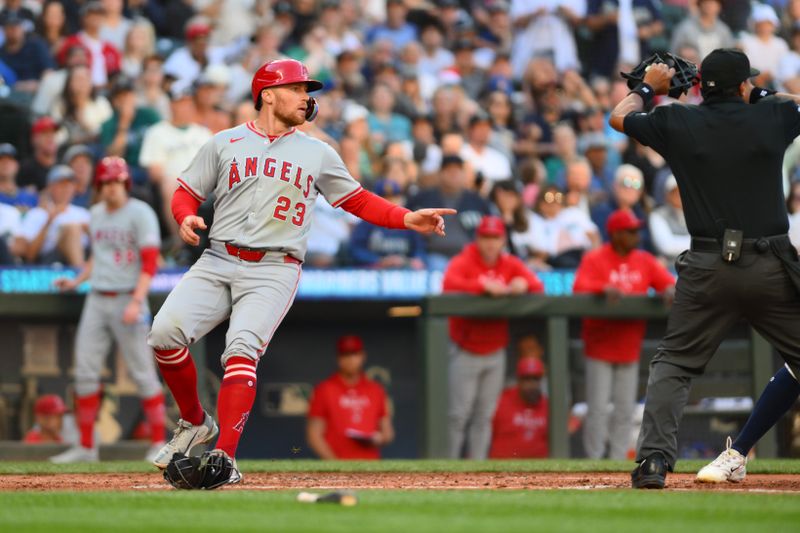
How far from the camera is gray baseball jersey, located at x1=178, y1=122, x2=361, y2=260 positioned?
21.5ft

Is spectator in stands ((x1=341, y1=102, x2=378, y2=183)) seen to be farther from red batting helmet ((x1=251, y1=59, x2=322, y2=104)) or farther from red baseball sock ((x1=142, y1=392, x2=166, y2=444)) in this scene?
red batting helmet ((x1=251, y1=59, x2=322, y2=104))

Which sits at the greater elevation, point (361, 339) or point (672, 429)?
point (361, 339)

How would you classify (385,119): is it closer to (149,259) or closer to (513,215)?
(513,215)

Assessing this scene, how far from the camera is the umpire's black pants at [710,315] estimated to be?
19.7 feet

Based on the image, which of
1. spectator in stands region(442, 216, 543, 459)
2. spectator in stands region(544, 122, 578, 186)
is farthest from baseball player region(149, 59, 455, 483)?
spectator in stands region(544, 122, 578, 186)

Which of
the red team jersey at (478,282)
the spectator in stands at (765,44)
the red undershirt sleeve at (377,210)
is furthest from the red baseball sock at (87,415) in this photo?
the spectator in stands at (765,44)

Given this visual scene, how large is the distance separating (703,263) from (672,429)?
0.74m

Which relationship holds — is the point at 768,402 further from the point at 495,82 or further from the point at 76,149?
the point at 495,82

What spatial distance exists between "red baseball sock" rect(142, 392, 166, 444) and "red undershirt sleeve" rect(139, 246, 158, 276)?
900 millimetres

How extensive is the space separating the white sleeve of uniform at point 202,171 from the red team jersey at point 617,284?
177 inches

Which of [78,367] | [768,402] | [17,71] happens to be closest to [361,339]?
[78,367]

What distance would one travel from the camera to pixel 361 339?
37.9 ft

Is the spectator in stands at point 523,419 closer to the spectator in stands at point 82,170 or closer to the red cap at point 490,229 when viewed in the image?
the red cap at point 490,229

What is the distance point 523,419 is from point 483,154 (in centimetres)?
383
